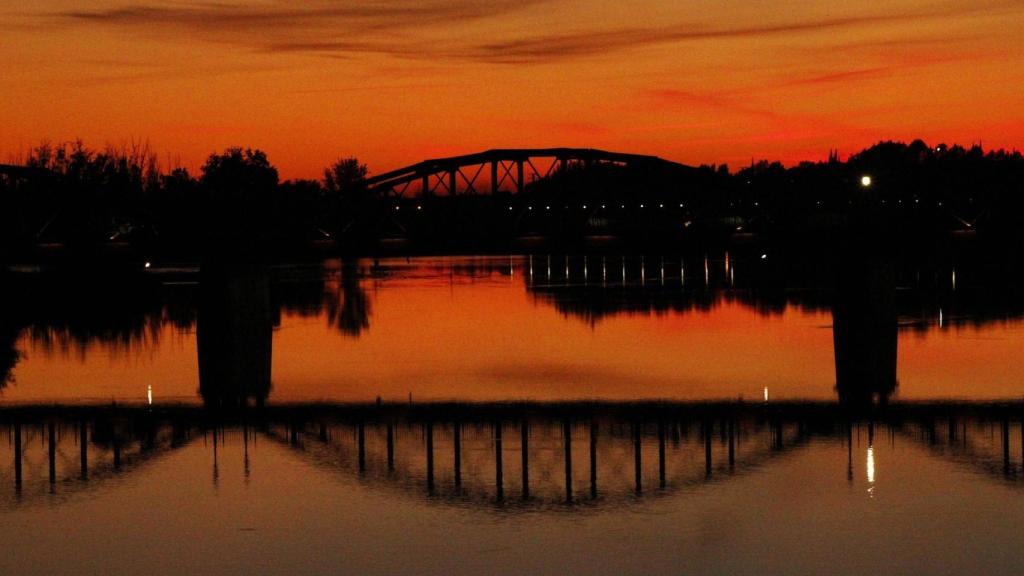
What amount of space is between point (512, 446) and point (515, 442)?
949mm

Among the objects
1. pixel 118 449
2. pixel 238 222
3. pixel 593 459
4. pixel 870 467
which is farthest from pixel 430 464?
pixel 238 222

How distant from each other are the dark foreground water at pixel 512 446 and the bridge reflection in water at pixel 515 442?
0.20m

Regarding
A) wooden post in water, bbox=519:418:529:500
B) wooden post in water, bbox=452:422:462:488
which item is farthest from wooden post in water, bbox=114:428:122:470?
wooden post in water, bbox=519:418:529:500

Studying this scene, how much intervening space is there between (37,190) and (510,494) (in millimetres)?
111329

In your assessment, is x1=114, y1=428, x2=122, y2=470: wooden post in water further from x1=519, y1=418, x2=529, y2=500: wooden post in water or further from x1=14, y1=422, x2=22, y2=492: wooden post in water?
x1=519, y1=418, x2=529, y2=500: wooden post in water

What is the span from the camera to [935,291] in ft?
504

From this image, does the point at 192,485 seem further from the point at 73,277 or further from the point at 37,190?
the point at 37,190

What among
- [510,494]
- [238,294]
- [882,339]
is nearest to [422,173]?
[238,294]

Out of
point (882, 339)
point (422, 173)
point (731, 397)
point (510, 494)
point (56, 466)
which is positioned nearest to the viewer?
point (510, 494)

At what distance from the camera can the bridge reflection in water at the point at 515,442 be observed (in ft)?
188

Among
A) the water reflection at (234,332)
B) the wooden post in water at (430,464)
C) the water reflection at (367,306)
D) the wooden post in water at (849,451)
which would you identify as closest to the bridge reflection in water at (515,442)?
the wooden post in water at (430,464)

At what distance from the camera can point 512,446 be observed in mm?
65188

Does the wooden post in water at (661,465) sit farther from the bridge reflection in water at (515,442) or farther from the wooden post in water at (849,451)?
the wooden post in water at (849,451)

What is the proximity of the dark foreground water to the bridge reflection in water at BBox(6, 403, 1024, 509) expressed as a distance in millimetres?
200
